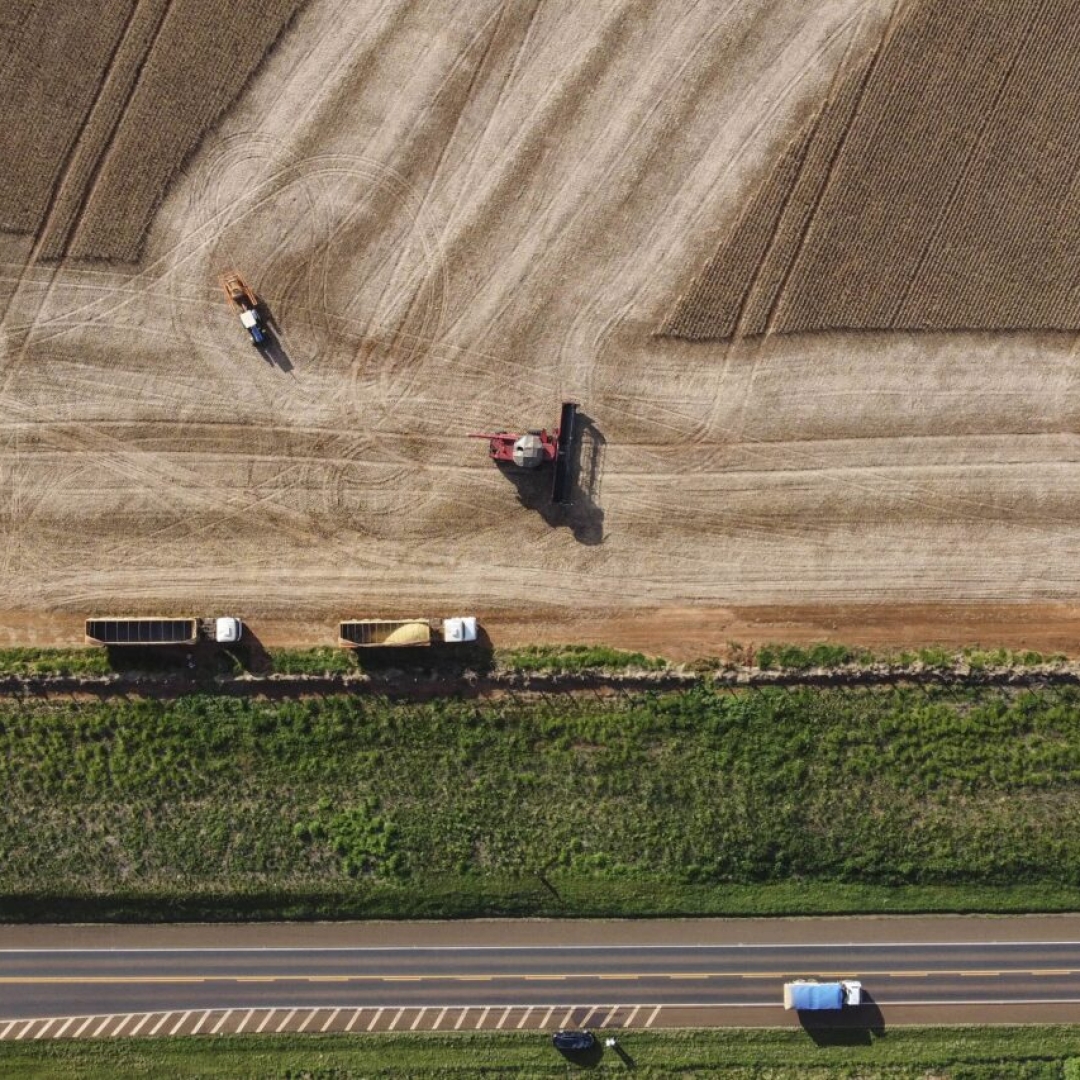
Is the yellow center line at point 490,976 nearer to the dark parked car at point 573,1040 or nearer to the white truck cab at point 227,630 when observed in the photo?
the dark parked car at point 573,1040

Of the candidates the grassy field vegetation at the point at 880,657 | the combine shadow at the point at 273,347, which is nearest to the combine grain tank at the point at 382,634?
the combine shadow at the point at 273,347

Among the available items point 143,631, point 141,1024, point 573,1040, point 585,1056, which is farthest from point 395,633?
point 141,1024

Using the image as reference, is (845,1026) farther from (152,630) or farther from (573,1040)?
(152,630)

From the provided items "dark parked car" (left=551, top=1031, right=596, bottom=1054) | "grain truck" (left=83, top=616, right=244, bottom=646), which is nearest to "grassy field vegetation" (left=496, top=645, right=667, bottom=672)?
"grain truck" (left=83, top=616, right=244, bottom=646)

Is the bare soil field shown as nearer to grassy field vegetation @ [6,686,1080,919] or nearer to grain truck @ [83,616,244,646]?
grain truck @ [83,616,244,646]

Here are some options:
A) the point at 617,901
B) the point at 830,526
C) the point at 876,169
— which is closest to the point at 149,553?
the point at 617,901

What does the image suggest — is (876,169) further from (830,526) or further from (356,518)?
(356,518)
